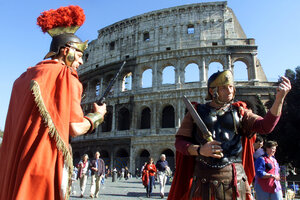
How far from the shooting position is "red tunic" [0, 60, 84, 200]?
1418 millimetres

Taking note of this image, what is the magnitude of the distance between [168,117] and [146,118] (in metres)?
2.35

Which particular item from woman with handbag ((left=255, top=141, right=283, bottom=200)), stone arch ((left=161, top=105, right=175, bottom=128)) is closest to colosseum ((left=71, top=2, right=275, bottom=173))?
stone arch ((left=161, top=105, right=175, bottom=128))

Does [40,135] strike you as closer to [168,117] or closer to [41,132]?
[41,132]

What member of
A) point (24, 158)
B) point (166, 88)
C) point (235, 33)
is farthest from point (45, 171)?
point (235, 33)

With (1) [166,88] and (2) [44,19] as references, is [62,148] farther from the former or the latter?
(1) [166,88]

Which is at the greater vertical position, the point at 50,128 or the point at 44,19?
the point at 44,19

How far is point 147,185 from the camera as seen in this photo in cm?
885

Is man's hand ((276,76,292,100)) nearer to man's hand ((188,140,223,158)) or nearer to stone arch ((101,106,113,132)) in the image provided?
man's hand ((188,140,223,158))

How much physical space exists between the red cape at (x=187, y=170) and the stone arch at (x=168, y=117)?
20.8 m

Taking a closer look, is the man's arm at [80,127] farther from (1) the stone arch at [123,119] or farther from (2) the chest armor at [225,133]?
(1) the stone arch at [123,119]

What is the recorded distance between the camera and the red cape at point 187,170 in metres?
2.30

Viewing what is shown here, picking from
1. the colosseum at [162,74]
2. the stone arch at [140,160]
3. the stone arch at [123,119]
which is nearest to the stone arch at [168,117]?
the colosseum at [162,74]

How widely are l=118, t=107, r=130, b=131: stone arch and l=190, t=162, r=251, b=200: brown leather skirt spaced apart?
75.9 feet

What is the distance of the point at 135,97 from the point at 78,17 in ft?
72.5
